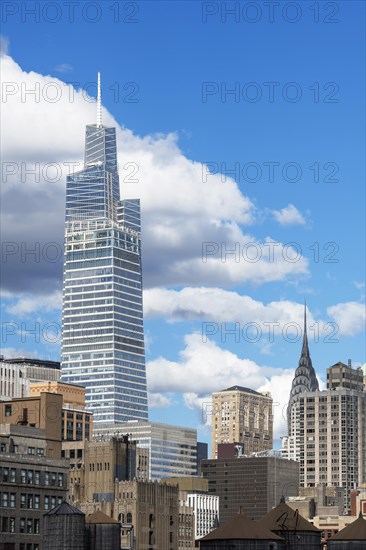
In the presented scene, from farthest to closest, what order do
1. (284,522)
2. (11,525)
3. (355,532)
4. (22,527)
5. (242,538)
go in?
1. (22,527)
2. (11,525)
3. (284,522)
4. (355,532)
5. (242,538)

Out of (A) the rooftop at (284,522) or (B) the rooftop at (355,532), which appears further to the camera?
(A) the rooftop at (284,522)

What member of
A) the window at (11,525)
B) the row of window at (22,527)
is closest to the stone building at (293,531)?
the row of window at (22,527)

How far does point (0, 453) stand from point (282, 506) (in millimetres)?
35752

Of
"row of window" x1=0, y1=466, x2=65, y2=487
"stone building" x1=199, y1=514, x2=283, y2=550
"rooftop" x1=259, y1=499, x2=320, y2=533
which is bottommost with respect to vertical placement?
"stone building" x1=199, y1=514, x2=283, y2=550

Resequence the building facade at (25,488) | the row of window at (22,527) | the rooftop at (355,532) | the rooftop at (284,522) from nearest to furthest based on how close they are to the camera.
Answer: the rooftop at (355,532)
the rooftop at (284,522)
the row of window at (22,527)
the building facade at (25,488)

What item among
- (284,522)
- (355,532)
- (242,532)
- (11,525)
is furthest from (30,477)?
(355,532)

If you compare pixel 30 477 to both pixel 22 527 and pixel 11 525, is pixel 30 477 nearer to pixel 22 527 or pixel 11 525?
pixel 22 527

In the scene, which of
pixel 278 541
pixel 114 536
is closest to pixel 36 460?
pixel 114 536

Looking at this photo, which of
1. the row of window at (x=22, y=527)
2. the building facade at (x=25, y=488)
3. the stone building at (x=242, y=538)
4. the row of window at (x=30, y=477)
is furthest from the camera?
the row of window at (x=30, y=477)

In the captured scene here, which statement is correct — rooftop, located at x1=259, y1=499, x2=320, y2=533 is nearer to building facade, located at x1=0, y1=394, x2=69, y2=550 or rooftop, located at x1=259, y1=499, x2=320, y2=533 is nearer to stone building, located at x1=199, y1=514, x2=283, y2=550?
stone building, located at x1=199, y1=514, x2=283, y2=550

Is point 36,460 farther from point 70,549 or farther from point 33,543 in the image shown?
point 70,549

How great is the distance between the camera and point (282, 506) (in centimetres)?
16500

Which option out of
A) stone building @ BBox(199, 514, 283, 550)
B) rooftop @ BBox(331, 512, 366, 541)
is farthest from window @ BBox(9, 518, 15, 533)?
rooftop @ BBox(331, 512, 366, 541)

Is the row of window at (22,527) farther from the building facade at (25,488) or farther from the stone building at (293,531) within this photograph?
the stone building at (293,531)
